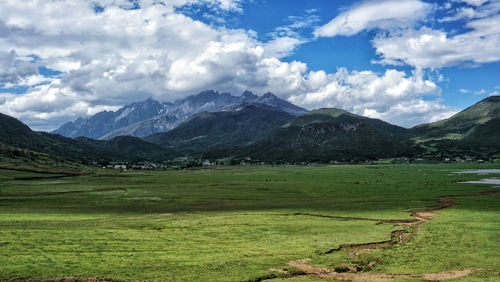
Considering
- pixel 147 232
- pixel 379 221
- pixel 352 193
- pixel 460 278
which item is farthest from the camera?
pixel 352 193

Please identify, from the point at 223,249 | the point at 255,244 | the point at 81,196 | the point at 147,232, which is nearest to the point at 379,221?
the point at 255,244

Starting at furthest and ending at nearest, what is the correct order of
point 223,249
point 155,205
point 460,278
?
1. point 155,205
2. point 223,249
3. point 460,278

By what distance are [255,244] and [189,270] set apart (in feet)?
48.5

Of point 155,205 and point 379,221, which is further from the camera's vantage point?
point 155,205

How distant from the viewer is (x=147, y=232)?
51.5 meters

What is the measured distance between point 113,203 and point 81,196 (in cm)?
1931

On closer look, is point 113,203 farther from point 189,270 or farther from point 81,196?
point 189,270

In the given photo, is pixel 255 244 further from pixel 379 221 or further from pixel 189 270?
pixel 379 221

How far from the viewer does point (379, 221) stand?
216ft

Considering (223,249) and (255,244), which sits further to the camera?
(255,244)

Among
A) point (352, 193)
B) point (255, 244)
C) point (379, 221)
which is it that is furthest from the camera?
point (352, 193)

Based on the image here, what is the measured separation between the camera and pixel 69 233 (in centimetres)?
4703

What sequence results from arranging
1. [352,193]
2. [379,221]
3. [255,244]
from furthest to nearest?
[352,193] → [379,221] → [255,244]

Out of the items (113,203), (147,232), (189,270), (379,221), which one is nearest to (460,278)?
(189,270)
